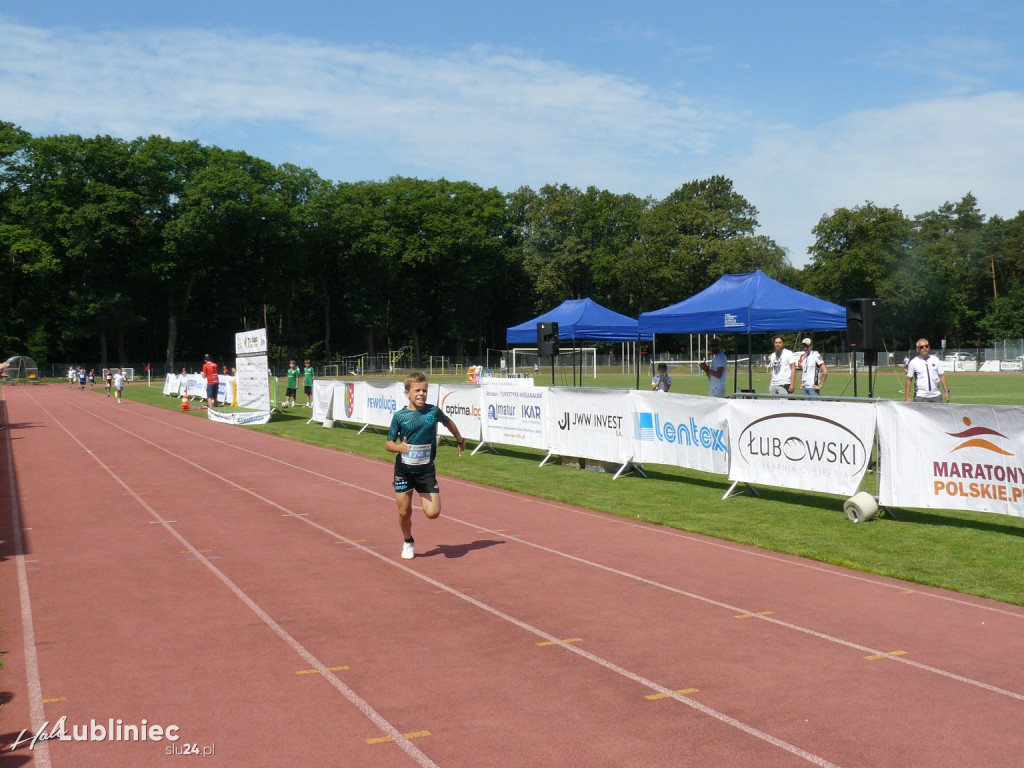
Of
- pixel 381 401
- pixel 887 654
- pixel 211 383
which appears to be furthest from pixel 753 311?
pixel 211 383

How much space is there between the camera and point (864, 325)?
544 inches

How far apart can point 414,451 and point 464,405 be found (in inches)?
431

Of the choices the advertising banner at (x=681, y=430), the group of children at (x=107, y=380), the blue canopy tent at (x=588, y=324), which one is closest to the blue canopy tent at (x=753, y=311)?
the advertising banner at (x=681, y=430)

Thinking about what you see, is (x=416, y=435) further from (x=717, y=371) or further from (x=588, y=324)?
(x=588, y=324)

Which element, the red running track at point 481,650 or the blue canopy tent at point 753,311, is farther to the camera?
the blue canopy tent at point 753,311

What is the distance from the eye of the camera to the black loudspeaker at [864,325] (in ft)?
45.1

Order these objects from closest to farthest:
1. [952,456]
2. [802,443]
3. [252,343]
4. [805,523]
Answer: [952,456]
[805,523]
[802,443]
[252,343]

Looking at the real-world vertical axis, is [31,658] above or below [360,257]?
below

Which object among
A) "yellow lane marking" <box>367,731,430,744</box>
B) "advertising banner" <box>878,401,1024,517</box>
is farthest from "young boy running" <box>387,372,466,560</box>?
"advertising banner" <box>878,401,1024,517</box>

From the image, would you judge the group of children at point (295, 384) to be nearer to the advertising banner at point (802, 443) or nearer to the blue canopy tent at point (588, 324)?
the blue canopy tent at point (588, 324)

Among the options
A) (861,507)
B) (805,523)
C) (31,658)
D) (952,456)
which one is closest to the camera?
(31,658)

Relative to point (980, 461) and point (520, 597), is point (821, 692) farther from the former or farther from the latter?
point (980, 461)

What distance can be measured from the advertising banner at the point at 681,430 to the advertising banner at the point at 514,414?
2.87 metres

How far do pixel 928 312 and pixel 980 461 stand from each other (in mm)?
82350
